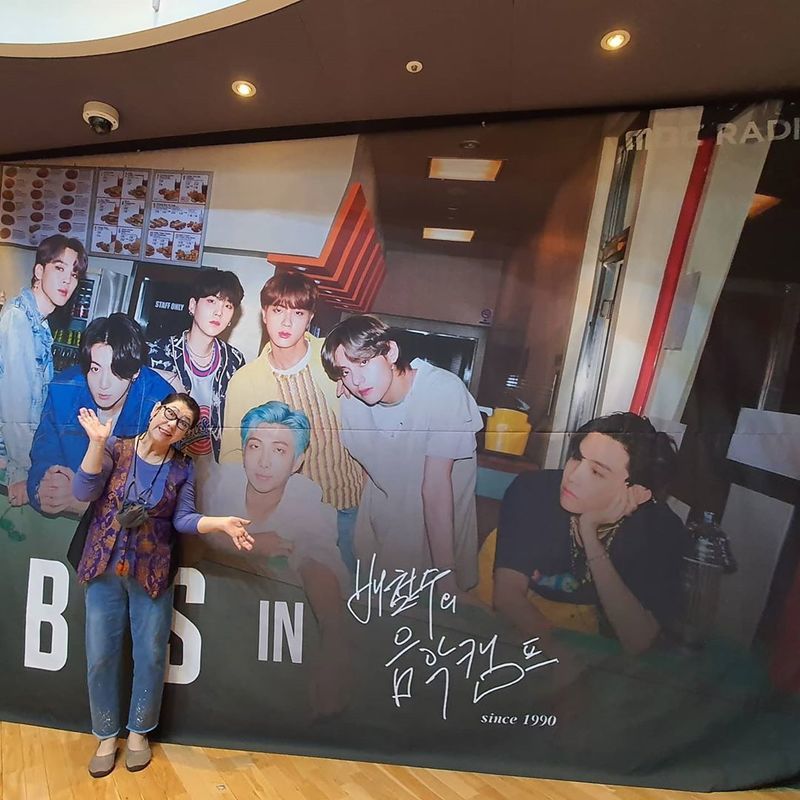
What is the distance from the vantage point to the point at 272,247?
2125 mm

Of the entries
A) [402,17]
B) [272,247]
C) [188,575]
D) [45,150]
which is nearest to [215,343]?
[272,247]

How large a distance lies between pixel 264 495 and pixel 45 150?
5.47ft

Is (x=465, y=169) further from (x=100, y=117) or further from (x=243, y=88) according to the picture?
(x=100, y=117)

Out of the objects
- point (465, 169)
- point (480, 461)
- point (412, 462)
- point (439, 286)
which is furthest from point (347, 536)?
point (465, 169)

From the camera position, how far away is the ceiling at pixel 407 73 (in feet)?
5.03

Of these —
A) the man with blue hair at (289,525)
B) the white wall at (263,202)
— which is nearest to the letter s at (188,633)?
the man with blue hair at (289,525)

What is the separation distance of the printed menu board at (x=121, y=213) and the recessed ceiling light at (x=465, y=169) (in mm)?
1134

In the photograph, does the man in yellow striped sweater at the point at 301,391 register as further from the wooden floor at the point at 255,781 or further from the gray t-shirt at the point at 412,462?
the wooden floor at the point at 255,781

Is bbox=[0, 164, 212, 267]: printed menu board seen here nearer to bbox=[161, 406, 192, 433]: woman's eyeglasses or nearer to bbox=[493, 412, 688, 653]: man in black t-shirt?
bbox=[161, 406, 192, 433]: woman's eyeglasses

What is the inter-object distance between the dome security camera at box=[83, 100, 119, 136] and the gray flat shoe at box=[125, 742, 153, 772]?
2.21 m

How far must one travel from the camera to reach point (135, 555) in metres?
1.93

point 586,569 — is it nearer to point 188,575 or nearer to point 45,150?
point 188,575

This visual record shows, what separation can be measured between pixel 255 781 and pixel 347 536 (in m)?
0.86

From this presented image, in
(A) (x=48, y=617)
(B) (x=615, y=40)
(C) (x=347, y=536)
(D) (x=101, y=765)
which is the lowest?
(D) (x=101, y=765)
